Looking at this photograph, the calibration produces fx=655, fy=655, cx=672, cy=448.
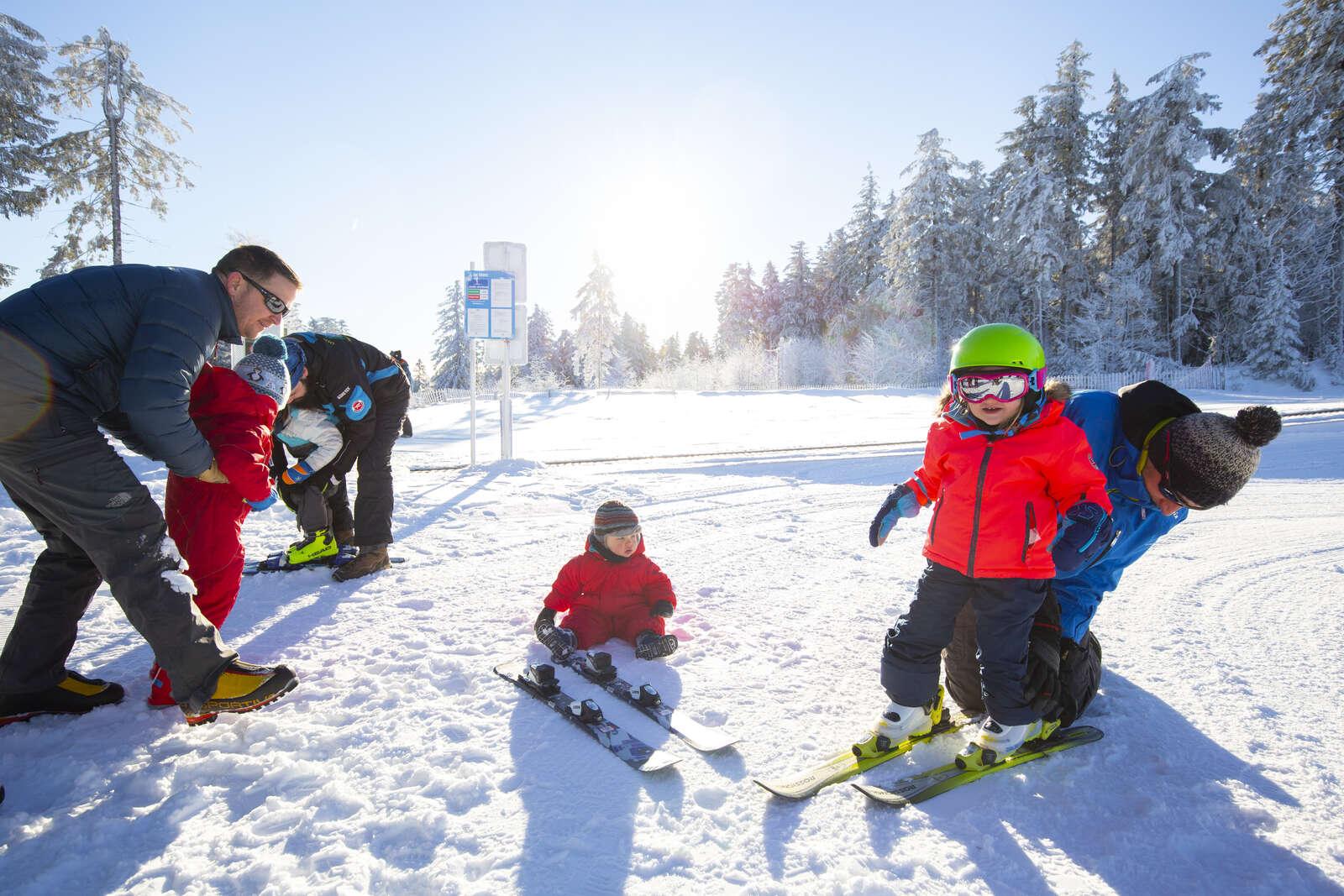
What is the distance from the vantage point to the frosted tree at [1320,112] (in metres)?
23.0

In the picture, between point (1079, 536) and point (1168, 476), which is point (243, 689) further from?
point (1168, 476)

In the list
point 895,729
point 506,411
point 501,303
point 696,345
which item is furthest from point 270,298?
point 696,345

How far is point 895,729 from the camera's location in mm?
2391

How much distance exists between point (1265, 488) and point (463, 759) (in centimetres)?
868

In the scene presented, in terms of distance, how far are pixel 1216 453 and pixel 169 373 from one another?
357 centimetres

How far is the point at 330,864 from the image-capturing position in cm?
176

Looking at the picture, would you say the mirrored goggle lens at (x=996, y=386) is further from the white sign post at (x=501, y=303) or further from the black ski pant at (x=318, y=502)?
the white sign post at (x=501, y=303)

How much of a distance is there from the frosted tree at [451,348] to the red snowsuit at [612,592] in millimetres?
44223

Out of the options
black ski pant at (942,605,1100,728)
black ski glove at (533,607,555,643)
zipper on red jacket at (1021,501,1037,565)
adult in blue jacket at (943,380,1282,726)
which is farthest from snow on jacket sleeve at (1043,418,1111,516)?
black ski glove at (533,607,555,643)

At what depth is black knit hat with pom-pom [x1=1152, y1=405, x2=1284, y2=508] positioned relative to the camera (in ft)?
7.39

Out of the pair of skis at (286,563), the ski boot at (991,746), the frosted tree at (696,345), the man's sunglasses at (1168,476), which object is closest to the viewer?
the ski boot at (991,746)

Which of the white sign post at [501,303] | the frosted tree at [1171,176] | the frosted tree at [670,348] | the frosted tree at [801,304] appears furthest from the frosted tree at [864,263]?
the white sign post at [501,303]

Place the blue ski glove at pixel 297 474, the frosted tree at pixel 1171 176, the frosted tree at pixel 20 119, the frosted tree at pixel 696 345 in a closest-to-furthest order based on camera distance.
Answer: the blue ski glove at pixel 297 474 → the frosted tree at pixel 20 119 → the frosted tree at pixel 1171 176 → the frosted tree at pixel 696 345

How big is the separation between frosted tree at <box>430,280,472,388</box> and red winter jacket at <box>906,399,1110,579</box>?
45.6 metres
